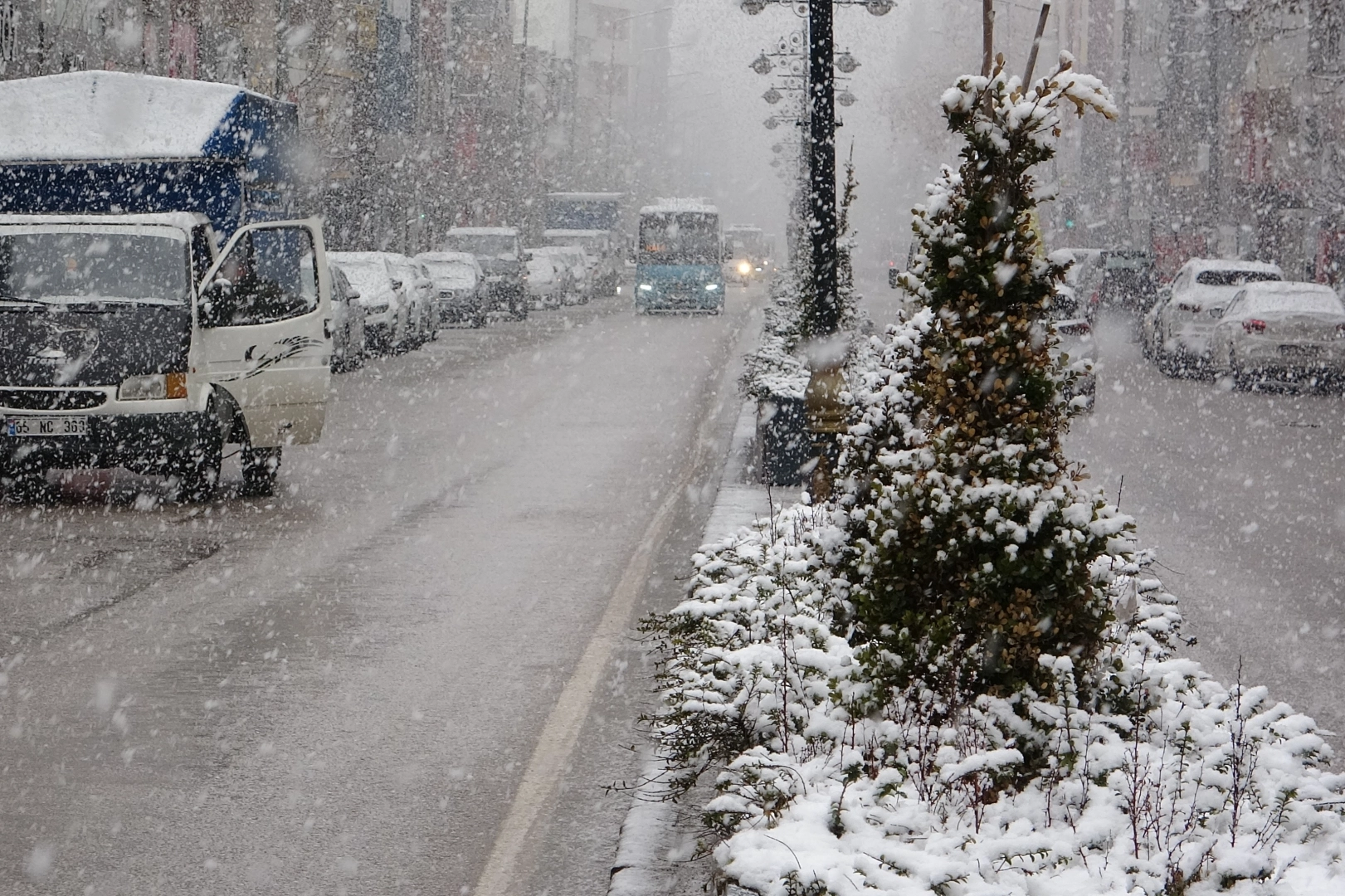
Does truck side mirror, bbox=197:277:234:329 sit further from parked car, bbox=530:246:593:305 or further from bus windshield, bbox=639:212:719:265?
parked car, bbox=530:246:593:305

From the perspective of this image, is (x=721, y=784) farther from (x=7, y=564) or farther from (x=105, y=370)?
(x=105, y=370)

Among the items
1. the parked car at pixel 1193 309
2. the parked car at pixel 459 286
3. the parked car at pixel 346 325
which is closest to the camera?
the parked car at pixel 346 325

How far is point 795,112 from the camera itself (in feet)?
178

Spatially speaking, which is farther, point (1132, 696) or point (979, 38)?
point (979, 38)

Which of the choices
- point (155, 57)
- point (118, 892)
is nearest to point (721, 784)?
point (118, 892)

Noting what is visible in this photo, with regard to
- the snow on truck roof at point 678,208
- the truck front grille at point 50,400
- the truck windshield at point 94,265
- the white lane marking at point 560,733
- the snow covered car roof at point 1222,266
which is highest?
the snow on truck roof at point 678,208

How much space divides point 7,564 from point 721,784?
6700 millimetres

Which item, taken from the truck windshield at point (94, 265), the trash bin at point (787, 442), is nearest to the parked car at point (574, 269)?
the truck windshield at point (94, 265)

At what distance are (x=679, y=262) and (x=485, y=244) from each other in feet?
18.2

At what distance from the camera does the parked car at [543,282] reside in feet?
159

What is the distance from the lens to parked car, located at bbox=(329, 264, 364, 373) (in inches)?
1006

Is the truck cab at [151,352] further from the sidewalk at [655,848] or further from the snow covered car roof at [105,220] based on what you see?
the sidewalk at [655,848]

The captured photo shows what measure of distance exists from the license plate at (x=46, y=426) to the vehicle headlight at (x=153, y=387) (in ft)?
1.09

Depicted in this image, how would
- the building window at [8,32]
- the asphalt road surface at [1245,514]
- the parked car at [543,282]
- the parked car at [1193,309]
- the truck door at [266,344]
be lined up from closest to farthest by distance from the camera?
the asphalt road surface at [1245,514] < the truck door at [266,344] < the parked car at [1193,309] < the building window at [8,32] < the parked car at [543,282]
